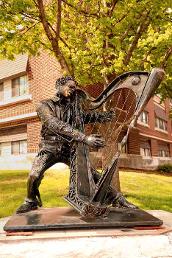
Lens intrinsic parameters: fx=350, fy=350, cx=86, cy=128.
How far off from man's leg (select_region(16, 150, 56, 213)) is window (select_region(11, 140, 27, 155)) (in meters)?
14.1

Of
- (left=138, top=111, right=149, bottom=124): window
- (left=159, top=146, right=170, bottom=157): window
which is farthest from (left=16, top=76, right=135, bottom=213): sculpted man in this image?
(left=159, top=146, right=170, bottom=157): window

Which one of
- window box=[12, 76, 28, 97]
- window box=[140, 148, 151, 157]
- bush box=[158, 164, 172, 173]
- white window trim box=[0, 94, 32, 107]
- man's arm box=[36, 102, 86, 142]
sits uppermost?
window box=[12, 76, 28, 97]

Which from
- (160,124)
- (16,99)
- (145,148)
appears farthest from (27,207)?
(160,124)

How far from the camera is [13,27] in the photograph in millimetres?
9156

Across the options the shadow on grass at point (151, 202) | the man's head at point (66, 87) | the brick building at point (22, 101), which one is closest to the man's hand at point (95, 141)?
the man's head at point (66, 87)

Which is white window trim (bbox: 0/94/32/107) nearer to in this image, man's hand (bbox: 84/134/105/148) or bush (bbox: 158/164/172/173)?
bush (bbox: 158/164/172/173)

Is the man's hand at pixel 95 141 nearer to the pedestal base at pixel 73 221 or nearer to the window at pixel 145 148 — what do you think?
the pedestal base at pixel 73 221

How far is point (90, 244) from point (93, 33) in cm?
752

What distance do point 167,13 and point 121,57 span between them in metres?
2.82

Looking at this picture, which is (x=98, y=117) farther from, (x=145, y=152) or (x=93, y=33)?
(x=145, y=152)

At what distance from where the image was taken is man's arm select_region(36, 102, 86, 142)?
4.21m

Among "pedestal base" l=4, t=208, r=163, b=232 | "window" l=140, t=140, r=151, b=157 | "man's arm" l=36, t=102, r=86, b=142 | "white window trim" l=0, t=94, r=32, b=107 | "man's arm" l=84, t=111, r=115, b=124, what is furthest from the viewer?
"window" l=140, t=140, r=151, b=157

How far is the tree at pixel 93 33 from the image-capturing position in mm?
8680

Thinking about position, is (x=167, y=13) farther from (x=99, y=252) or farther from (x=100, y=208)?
(x=99, y=252)
